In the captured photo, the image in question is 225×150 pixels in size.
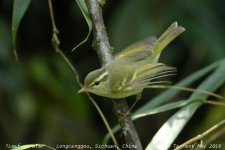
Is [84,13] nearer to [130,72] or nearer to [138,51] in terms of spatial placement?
[130,72]

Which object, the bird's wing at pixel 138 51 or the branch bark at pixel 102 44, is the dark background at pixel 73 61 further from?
the branch bark at pixel 102 44

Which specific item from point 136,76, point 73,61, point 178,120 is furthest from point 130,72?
point 73,61

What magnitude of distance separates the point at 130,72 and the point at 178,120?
596mm

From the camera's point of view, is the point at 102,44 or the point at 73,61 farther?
the point at 73,61

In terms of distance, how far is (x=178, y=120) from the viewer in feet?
6.60

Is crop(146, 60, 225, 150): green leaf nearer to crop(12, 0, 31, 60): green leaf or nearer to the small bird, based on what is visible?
the small bird

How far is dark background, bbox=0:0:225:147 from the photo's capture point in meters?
3.64

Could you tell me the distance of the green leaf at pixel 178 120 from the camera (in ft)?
6.02

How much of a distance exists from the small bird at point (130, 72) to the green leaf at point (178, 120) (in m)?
0.20

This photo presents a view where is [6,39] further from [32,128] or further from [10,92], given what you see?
[32,128]

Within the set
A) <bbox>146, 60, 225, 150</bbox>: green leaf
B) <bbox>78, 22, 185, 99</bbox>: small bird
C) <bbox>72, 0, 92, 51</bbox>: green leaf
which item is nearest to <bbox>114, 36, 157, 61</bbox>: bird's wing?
<bbox>78, 22, 185, 99</bbox>: small bird

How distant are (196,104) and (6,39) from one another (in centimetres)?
204

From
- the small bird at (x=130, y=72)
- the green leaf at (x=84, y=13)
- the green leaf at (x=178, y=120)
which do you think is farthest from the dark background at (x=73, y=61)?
the green leaf at (x=84, y=13)

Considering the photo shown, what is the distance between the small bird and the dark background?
2.76 feet
